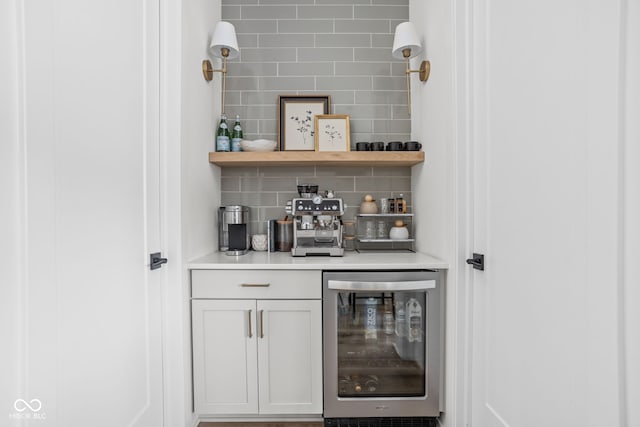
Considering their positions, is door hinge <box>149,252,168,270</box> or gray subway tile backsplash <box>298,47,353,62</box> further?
gray subway tile backsplash <box>298,47,353,62</box>

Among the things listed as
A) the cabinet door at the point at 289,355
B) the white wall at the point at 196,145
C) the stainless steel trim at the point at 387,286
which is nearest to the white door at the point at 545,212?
the stainless steel trim at the point at 387,286

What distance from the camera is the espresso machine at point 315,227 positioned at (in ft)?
6.81

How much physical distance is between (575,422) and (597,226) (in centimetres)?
57

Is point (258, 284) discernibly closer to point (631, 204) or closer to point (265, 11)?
point (631, 204)

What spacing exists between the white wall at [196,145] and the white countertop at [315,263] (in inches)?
5.1

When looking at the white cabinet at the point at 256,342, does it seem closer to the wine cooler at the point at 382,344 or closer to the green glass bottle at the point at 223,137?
the wine cooler at the point at 382,344

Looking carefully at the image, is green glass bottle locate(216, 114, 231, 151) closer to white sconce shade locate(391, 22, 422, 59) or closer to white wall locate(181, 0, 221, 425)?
white wall locate(181, 0, 221, 425)

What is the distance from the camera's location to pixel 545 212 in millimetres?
1101

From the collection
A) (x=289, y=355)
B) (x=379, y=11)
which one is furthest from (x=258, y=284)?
(x=379, y=11)

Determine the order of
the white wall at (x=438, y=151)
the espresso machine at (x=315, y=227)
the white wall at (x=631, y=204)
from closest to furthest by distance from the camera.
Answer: the white wall at (x=631, y=204) < the white wall at (x=438, y=151) < the espresso machine at (x=315, y=227)

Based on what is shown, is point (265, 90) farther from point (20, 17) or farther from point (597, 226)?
point (597, 226)

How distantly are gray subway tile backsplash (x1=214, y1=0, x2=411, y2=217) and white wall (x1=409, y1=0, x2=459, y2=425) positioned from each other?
214 millimetres

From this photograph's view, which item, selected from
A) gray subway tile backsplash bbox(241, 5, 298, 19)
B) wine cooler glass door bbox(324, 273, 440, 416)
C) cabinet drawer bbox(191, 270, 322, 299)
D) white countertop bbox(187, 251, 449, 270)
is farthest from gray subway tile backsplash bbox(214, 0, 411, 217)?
wine cooler glass door bbox(324, 273, 440, 416)

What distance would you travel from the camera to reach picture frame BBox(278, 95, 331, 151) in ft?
7.94
